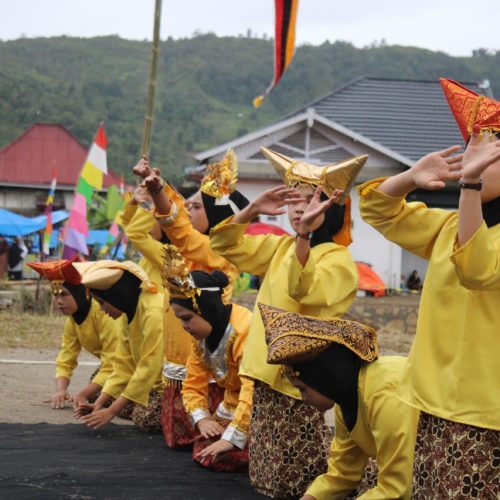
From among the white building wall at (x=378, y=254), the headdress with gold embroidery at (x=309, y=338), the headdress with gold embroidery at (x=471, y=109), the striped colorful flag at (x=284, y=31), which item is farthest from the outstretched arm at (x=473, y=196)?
the white building wall at (x=378, y=254)

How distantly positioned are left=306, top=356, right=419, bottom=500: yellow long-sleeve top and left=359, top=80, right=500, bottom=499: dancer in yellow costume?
0.64ft

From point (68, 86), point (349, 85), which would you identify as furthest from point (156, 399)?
point (68, 86)

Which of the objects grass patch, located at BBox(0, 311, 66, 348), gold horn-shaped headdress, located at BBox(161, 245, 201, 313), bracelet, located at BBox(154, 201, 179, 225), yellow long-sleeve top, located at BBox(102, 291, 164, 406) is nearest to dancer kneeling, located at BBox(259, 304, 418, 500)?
gold horn-shaped headdress, located at BBox(161, 245, 201, 313)

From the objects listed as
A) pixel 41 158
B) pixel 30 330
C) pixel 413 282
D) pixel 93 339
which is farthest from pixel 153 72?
pixel 41 158

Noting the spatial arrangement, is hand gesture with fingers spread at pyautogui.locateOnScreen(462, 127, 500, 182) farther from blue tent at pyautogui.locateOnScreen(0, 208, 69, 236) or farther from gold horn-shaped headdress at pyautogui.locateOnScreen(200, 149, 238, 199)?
blue tent at pyautogui.locateOnScreen(0, 208, 69, 236)

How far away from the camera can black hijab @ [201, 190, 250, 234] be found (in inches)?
222

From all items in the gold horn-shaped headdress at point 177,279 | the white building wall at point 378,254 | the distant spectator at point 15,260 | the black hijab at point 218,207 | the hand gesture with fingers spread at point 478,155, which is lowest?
the distant spectator at point 15,260

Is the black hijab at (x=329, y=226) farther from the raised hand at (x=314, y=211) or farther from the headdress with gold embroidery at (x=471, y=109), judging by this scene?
the headdress with gold embroidery at (x=471, y=109)

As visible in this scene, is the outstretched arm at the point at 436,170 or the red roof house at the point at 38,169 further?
the red roof house at the point at 38,169

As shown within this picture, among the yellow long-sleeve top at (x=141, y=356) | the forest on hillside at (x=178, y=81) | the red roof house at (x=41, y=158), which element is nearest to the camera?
the yellow long-sleeve top at (x=141, y=356)

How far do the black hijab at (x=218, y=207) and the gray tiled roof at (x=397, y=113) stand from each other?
15488 mm

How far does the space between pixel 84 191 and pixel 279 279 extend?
811 cm

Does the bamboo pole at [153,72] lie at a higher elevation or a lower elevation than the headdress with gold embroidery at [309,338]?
higher

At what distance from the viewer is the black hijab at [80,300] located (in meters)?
7.18
